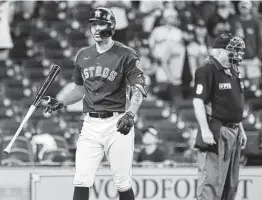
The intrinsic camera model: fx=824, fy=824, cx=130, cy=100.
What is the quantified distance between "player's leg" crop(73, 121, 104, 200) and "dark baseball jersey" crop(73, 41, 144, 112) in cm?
23

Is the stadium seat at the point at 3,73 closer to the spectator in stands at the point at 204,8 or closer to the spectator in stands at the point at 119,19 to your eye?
the spectator in stands at the point at 119,19

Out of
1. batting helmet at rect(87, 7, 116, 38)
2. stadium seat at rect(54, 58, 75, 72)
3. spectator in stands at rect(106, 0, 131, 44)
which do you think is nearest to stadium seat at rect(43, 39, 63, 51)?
stadium seat at rect(54, 58, 75, 72)

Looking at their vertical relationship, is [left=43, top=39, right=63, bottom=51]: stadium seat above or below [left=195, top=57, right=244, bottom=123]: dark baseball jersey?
above

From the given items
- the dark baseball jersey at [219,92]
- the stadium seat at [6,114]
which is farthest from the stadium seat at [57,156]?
the dark baseball jersey at [219,92]

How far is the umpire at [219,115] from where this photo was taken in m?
7.28

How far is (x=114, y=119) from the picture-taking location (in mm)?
6707

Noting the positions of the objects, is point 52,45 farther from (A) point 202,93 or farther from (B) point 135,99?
(B) point 135,99

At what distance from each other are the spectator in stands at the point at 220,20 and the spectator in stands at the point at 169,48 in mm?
1159

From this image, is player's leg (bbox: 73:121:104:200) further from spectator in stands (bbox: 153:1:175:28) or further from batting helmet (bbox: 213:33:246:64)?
spectator in stands (bbox: 153:1:175:28)

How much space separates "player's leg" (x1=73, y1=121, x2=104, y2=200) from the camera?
6.59m

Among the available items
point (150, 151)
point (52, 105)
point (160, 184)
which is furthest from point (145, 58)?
point (52, 105)

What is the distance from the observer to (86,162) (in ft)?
21.7

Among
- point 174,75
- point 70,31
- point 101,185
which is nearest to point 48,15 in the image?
point 70,31

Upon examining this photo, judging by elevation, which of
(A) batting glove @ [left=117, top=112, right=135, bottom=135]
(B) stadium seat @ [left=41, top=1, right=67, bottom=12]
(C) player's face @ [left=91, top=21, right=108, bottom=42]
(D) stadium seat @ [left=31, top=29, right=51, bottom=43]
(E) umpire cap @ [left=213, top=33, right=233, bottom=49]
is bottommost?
(A) batting glove @ [left=117, top=112, right=135, bottom=135]
